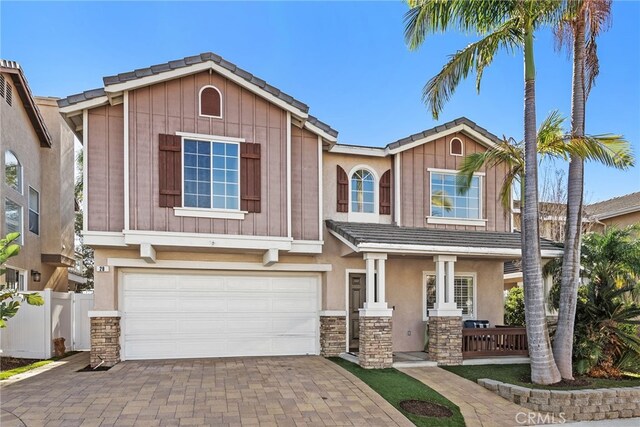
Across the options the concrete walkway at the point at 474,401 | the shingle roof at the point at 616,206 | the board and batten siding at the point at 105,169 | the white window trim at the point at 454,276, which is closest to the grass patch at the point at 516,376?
the concrete walkway at the point at 474,401

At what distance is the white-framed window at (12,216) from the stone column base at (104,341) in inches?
202

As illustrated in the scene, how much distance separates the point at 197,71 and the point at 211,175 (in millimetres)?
2566

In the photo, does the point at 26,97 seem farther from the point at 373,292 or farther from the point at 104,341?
the point at 373,292

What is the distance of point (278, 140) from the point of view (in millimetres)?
11242

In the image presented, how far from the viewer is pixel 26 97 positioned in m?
14.2

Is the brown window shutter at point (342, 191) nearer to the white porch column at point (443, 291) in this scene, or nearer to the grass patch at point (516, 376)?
the white porch column at point (443, 291)

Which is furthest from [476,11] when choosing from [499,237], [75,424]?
[75,424]

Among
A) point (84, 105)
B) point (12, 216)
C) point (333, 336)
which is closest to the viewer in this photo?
point (84, 105)

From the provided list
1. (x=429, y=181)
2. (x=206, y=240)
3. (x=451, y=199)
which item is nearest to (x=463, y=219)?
(x=451, y=199)

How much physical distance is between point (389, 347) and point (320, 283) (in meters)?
2.82

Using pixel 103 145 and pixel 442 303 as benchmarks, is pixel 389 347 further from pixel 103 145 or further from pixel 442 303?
pixel 103 145

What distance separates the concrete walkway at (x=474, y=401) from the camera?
7438mm

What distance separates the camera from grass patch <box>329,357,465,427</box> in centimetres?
721

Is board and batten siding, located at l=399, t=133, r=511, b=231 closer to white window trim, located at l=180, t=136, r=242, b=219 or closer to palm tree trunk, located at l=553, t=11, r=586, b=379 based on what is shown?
palm tree trunk, located at l=553, t=11, r=586, b=379
